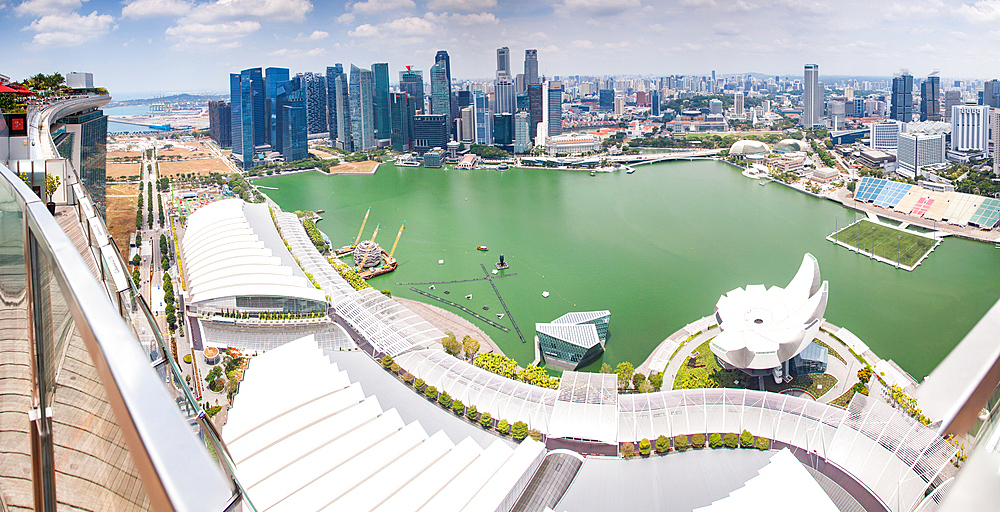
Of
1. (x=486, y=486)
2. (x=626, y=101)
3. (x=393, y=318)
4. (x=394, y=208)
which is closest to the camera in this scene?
(x=486, y=486)

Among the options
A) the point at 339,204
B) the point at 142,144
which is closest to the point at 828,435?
the point at 339,204

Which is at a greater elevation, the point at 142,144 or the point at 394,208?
the point at 142,144

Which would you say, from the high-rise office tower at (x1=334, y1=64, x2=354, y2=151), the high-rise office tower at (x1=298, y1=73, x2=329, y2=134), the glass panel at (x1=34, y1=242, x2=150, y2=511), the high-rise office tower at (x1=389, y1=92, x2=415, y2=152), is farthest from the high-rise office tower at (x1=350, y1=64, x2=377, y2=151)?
the glass panel at (x1=34, y1=242, x2=150, y2=511)

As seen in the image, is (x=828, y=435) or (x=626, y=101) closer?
(x=828, y=435)

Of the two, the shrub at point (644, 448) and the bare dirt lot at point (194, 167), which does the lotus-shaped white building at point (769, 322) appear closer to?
the shrub at point (644, 448)

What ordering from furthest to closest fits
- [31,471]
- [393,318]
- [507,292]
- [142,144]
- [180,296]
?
1. [142,144]
2. [507,292]
3. [180,296]
4. [393,318]
5. [31,471]

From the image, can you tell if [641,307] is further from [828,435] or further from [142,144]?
[142,144]

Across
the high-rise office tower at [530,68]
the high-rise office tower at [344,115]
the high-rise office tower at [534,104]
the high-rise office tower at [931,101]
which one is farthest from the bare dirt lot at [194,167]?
the high-rise office tower at [931,101]
